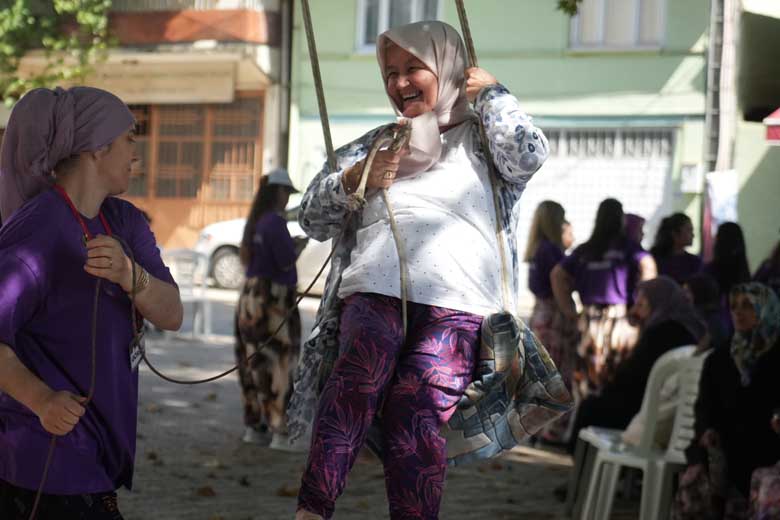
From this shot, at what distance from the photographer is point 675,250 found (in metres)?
10.3

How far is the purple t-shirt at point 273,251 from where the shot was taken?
876 centimetres

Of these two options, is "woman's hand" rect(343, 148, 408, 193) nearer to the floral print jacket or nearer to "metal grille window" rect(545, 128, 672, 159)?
the floral print jacket

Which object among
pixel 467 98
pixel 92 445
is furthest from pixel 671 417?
pixel 92 445

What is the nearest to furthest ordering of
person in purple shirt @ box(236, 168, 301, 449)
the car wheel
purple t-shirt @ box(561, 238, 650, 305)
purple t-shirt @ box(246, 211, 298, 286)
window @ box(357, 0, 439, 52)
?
1. purple t-shirt @ box(246, 211, 298, 286)
2. person in purple shirt @ box(236, 168, 301, 449)
3. purple t-shirt @ box(561, 238, 650, 305)
4. the car wheel
5. window @ box(357, 0, 439, 52)

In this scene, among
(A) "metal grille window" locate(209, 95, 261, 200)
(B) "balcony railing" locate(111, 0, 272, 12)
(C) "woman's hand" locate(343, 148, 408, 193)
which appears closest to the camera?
(C) "woman's hand" locate(343, 148, 408, 193)

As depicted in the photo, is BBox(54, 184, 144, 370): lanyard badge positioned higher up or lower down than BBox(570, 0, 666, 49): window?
lower down

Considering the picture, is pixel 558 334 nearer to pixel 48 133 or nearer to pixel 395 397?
pixel 395 397

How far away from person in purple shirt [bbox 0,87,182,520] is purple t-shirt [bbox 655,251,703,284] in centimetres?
740

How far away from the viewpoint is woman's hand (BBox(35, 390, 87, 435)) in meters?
2.98

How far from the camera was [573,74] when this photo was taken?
22875 mm

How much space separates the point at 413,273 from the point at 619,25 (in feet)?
64.9

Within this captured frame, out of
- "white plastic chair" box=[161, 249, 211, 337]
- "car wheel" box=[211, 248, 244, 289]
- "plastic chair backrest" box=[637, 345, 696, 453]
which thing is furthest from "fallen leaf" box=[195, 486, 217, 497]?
"car wheel" box=[211, 248, 244, 289]

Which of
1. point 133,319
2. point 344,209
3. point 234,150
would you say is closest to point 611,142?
point 234,150

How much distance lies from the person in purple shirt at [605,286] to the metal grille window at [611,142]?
12870mm
